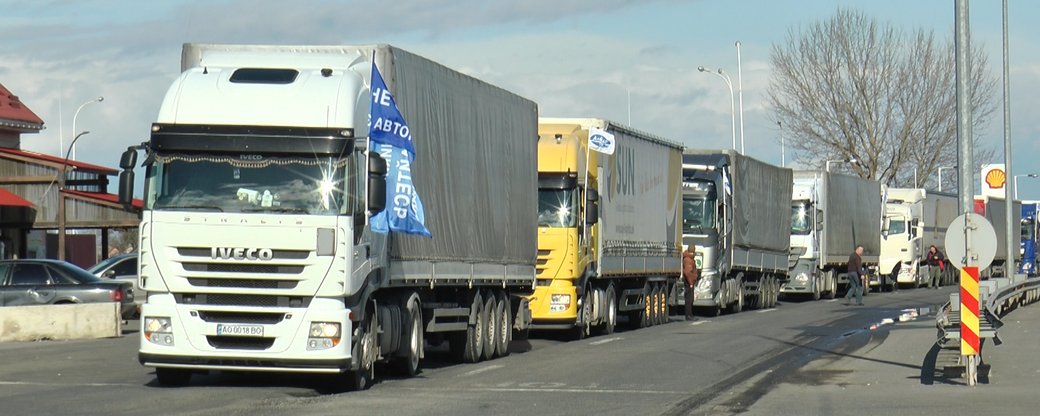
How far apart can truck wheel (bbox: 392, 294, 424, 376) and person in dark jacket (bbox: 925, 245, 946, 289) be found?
45415 mm

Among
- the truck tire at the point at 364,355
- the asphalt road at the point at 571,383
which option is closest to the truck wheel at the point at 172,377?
the asphalt road at the point at 571,383

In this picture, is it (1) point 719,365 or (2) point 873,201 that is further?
(2) point 873,201

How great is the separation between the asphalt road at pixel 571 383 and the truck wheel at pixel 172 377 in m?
0.16

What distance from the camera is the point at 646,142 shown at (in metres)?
30.3

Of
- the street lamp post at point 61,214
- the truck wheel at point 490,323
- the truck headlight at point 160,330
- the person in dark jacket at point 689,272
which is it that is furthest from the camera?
the street lamp post at point 61,214

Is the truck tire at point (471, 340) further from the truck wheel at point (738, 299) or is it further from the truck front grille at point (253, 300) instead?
the truck wheel at point (738, 299)

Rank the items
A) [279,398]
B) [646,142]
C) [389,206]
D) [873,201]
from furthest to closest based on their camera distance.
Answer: [873,201] → [646,142] → [389,206] → [279,398]

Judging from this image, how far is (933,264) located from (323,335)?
49328mm

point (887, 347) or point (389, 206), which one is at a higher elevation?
point (389, 206)

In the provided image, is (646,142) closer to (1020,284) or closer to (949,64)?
(1020,284)

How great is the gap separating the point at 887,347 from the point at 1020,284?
13.3 m

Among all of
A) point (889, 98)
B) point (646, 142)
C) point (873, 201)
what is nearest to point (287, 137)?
point (646, 142)

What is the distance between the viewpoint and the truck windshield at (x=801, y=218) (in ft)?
152

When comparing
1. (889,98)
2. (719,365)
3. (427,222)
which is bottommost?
(719,365)
